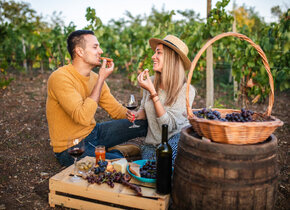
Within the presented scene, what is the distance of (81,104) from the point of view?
2.50 m

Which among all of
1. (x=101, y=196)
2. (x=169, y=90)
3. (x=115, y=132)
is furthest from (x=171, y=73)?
(x=101, y=196)

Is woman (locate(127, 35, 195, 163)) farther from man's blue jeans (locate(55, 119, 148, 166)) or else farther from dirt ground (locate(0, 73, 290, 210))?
dirt ground (locate(0, 73, 290, 210))

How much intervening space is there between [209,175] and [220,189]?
104 millimetres

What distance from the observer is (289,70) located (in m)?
4.54

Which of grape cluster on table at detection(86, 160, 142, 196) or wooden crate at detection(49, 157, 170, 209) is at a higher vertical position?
grape cluster on table at detection(86, 160, 142, 196)

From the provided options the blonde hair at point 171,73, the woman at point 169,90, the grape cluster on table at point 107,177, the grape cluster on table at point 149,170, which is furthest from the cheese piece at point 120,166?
the blonde hair at point 171,73

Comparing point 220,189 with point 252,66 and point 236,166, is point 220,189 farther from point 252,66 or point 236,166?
point 252,66

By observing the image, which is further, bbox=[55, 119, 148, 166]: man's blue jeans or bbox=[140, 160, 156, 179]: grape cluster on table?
bbox=[55, 119, 148, 166]: man's blue jeans

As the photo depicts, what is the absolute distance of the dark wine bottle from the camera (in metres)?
1.83

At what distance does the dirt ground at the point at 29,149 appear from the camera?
243cm

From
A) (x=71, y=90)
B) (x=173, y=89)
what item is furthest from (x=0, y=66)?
(x=173, y=89)

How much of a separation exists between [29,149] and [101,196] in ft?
6.53

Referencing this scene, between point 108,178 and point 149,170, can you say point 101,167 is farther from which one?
point 149,170

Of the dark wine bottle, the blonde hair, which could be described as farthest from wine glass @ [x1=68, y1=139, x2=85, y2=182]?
the blonde hair
